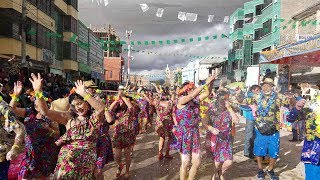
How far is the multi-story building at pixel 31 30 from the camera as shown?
18.7 m

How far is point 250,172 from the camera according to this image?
7.48 meters

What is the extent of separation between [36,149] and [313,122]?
3771 millimetres

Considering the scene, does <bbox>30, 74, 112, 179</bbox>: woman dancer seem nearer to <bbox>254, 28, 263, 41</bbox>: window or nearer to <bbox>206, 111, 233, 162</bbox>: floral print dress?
<bbox>206, 111, 233, 162</bbox>: floral print dress

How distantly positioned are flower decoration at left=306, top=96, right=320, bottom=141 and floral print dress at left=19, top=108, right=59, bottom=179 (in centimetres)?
358

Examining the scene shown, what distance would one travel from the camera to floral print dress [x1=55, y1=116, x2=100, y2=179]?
3736 millimetres

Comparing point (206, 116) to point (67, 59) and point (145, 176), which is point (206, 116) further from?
point (67, 59)

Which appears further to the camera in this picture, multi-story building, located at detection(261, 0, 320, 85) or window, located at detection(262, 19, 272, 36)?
window, located at detection(262, 19, 272, 36)

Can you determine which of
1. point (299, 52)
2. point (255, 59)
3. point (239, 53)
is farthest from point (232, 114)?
point (239, 53)

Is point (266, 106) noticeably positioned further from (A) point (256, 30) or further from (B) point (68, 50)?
(A) point (256, 30)

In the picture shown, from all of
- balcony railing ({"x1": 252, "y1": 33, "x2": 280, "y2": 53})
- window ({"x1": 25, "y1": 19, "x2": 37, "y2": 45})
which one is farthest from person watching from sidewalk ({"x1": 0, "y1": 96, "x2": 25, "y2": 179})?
balcony railing ({"x1": 252, "y1": 33, "x2": 280, "y2": 53})

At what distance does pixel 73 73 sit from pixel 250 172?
98.3 ft

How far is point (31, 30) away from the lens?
21.0 metres

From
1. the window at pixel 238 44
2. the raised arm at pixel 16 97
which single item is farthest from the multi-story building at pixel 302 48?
the window at pixel 238 44

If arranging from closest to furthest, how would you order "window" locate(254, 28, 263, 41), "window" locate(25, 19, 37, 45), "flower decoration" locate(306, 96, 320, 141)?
"flower decoration" locate(306, 96, 320, 141)
"window" locate(25, 19, 37, 45)
"window" locate(254, 28, 263, 41)
